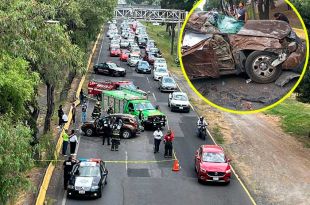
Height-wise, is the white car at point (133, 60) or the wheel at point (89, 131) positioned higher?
the white car at point (133, 60)

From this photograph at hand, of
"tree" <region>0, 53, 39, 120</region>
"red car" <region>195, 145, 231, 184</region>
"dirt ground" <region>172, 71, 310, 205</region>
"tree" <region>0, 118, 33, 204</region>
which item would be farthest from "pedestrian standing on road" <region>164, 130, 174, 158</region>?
"tree" <region>0, 118, 33, 204</region>

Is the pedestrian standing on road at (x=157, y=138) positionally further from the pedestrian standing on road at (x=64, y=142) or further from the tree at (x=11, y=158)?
the tree at (x=11, y=158)

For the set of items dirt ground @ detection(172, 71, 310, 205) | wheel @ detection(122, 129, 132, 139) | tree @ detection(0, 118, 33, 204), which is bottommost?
dirt ground @ detection(172, 71, 310, 205)

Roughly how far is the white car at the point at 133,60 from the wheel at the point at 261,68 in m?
60.5

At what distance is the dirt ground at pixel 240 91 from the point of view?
588cm

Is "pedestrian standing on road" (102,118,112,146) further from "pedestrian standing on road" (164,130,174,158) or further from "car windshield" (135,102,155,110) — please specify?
"car windshield" (135,102,155,110)

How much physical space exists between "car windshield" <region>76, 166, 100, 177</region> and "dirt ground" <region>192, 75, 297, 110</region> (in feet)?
58.8

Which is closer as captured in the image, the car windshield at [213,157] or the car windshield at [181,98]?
the car windshield at [213,157]

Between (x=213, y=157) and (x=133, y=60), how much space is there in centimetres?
4192

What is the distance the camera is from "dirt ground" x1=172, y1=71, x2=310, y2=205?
24469 mm

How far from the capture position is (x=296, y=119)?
145 ft

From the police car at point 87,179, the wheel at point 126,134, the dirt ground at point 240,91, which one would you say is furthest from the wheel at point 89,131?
the dirt ground at point 240,91

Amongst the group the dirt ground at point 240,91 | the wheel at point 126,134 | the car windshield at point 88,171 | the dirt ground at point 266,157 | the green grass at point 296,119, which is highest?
the dirt ground at point 240,91

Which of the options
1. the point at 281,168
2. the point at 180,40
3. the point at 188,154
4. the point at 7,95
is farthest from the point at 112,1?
the point at 180,40
